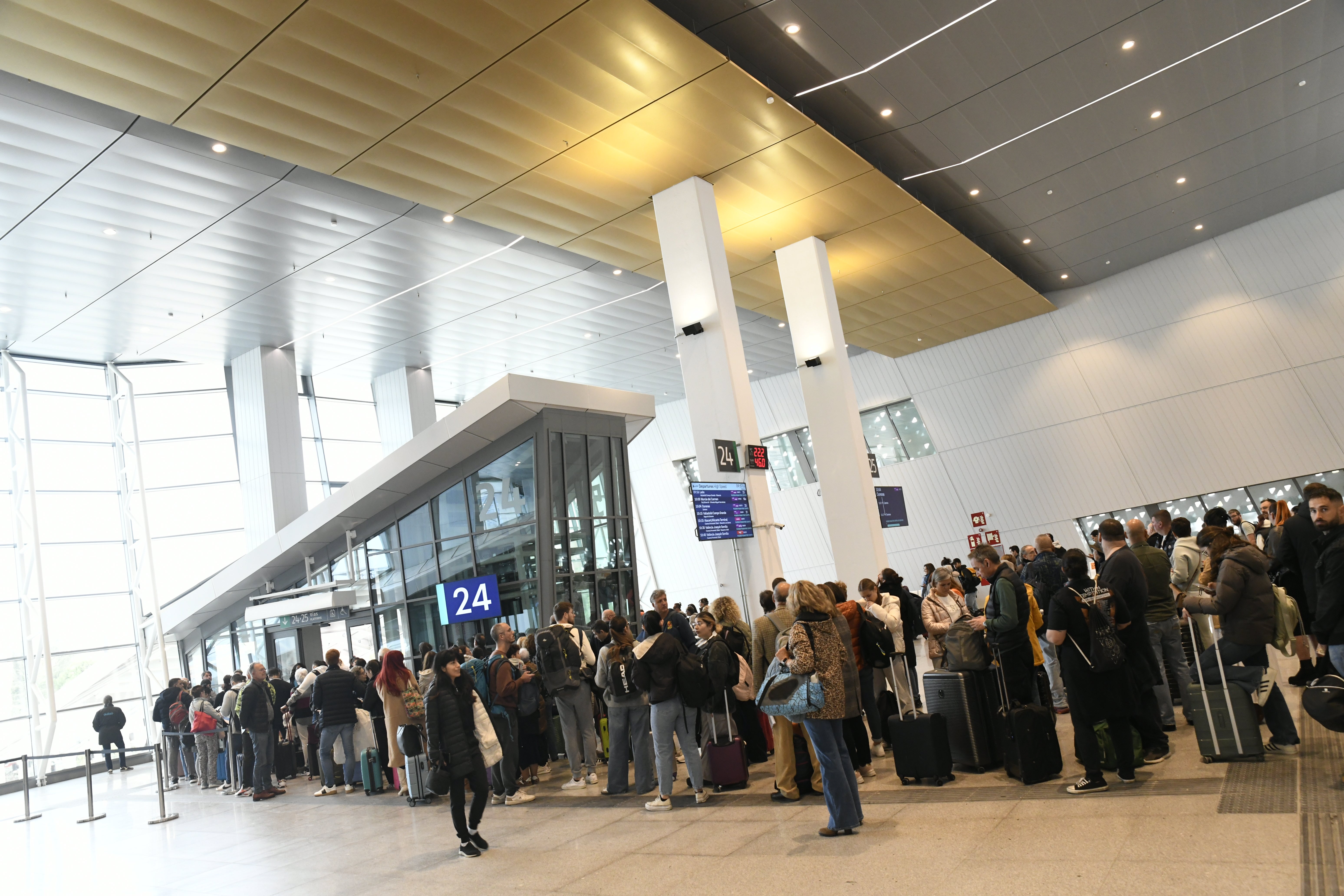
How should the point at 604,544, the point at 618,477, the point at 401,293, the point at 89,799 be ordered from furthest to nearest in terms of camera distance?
the point at 401,293 → the point at 618,477 → the point at 604,544 → the point at 89,799

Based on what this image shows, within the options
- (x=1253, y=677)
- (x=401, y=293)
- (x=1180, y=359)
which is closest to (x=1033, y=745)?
(x=1253, y=677)

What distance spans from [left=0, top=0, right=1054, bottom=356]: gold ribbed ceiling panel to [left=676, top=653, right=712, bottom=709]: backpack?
6.40 metres

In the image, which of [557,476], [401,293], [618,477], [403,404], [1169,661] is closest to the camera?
[1169,661]

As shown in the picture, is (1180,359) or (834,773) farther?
(1180,359)

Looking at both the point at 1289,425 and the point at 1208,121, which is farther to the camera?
the point at 1289,425

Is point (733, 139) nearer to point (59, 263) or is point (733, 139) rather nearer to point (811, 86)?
point (811, 86)

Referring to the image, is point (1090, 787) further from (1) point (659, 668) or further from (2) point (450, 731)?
(2) point (450, 731)

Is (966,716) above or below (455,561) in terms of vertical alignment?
below

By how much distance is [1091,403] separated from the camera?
71.3 feet

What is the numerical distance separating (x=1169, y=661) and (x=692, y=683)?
159 inches

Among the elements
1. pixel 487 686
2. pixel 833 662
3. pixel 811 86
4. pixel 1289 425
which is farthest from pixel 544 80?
pixel 1289 425

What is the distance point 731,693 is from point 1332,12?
474 inches

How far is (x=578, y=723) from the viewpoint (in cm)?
868

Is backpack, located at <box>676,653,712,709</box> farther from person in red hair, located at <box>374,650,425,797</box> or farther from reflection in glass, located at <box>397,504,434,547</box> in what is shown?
reflection in glass, located at <box>397,504,434,547</box>
